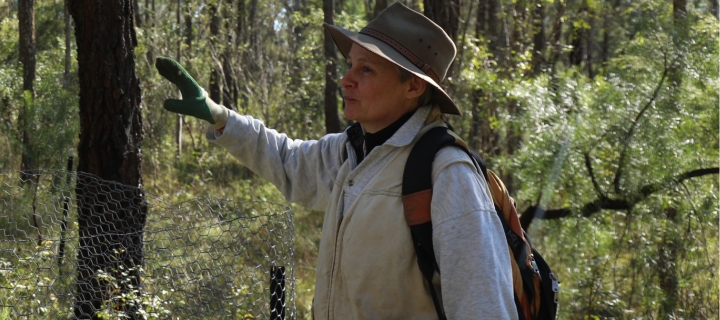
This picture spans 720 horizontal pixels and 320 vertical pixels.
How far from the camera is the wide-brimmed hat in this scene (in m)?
1.95

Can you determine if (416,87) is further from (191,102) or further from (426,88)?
(191,102)

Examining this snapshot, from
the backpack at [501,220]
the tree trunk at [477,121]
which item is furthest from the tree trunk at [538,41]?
the backpack at [501,220]

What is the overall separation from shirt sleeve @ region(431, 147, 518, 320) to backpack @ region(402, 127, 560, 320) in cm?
3

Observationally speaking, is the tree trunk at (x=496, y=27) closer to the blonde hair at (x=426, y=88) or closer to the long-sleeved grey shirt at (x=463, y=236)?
the blonde hair at (x=426, y=88)

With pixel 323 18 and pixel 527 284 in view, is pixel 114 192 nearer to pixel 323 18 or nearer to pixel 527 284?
pixel 527 284

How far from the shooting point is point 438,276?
5.71 ft

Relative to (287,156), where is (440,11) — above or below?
above

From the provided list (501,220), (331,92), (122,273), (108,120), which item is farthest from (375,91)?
(331,92)

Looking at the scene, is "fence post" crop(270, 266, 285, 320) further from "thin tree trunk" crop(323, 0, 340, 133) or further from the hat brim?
"thin tree trunk" crop(323, 0, 340, 133)

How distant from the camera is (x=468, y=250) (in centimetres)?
165

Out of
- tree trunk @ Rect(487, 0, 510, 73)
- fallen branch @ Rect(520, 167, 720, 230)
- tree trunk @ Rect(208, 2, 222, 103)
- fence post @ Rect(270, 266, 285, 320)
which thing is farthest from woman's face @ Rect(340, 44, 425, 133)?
tree trunk @ Rect(208, 2, 222, 103)

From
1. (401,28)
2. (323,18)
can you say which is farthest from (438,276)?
(323,18)

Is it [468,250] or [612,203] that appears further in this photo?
[612,203]

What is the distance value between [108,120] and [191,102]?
6.90 feet
